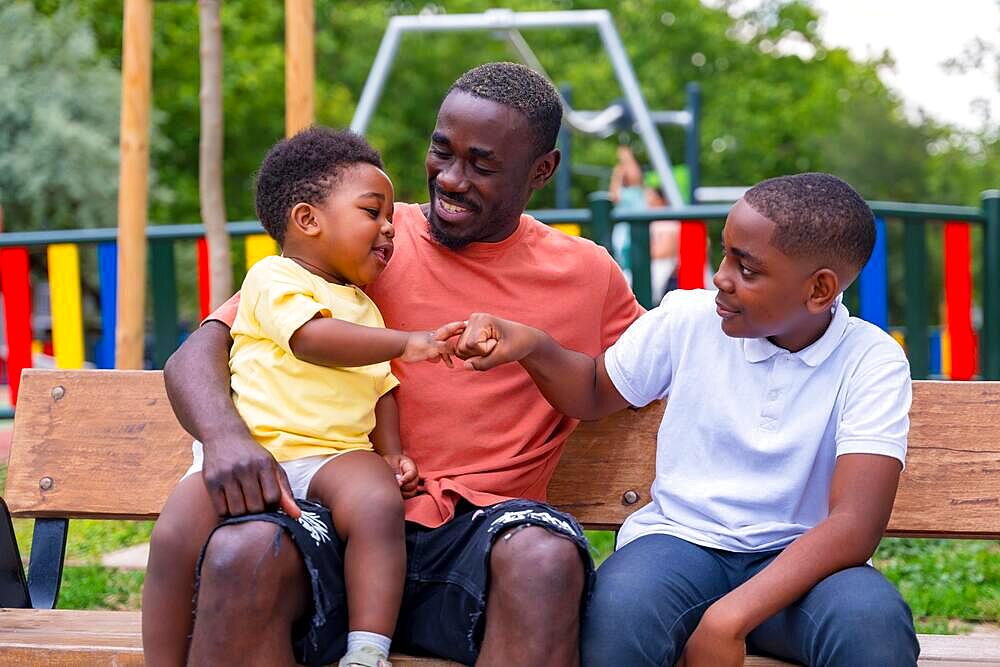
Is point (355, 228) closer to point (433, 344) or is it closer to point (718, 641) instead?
point (433, 344)

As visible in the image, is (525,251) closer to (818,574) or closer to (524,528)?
(524,528)

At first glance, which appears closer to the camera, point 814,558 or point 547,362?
point 814,558

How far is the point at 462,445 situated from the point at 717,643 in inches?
28.4

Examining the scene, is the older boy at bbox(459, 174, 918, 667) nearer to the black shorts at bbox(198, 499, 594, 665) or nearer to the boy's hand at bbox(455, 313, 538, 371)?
the boy's hand at bbox(455, 313, 538, 371)

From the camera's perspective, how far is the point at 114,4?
23891 millimetres

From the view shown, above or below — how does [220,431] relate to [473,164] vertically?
below

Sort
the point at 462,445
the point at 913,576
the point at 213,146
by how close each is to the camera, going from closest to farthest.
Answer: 1. the point at 462,445
2. the point at 913,576
3. the point at 213,146

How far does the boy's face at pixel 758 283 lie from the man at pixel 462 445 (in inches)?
15.9

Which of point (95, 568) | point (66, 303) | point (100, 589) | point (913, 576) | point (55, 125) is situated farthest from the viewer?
point (55, 125)

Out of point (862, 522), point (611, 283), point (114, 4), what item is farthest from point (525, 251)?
point (114, 4)

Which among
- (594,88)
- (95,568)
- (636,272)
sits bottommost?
(95,568)

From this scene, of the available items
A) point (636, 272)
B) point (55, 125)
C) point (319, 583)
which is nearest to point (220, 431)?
point (319, 583)

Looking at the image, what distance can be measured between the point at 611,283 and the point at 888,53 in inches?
1764

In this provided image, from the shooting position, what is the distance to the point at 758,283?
8.72 ft
